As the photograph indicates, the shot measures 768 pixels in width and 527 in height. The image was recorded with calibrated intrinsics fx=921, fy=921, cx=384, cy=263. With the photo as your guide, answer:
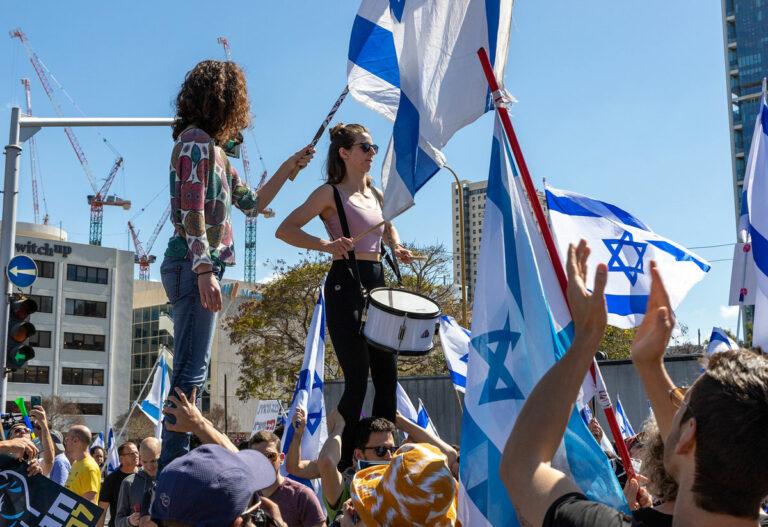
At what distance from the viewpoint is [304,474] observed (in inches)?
242

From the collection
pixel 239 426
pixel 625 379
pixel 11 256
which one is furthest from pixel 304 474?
pixel 239 426

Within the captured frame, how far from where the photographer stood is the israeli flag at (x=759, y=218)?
5934 millimetres

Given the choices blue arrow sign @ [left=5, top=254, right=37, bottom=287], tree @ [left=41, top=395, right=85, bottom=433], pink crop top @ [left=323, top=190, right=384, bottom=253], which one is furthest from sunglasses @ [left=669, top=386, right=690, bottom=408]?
tree @ [left=41, top=395, right=85, bottom=433]

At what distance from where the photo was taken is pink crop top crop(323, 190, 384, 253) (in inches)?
208

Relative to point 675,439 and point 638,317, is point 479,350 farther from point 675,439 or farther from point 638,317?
point 638,317

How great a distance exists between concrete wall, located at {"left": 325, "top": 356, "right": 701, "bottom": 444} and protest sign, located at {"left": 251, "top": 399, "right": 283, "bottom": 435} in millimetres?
5239

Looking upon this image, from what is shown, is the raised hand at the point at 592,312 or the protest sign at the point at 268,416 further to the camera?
the protest sign at the point at 268,416

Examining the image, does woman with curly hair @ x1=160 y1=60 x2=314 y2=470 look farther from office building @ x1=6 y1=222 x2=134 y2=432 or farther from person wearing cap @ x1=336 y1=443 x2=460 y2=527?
office building @ x1=6 y1=222 x2=134 y2=432

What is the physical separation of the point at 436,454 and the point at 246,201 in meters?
1.85

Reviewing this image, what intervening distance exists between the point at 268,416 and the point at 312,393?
940 cm

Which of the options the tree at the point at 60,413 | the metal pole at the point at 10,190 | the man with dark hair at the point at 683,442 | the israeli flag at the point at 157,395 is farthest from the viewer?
the tree at the point at 60,413

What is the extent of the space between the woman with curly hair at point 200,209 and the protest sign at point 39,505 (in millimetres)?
1037

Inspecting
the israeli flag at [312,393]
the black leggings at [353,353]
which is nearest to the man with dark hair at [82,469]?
the israeli flag at [312,393]

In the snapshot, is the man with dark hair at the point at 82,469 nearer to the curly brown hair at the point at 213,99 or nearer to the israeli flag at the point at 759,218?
the curly brown hair at the point at 213,99
